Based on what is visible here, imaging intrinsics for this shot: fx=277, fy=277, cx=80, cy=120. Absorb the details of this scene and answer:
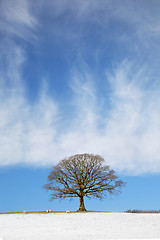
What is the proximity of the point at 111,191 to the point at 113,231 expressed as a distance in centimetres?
2292

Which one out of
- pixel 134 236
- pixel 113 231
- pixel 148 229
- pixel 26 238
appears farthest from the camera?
pixel 148 229

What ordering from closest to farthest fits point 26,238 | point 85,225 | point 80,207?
point 26,238 → point 85,225 → point 80,207

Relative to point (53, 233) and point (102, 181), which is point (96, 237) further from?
point (102, 181)

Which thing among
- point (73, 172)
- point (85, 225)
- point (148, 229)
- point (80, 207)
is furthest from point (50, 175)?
point (148, 229)

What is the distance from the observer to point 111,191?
46.1m

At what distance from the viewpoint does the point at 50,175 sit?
153 feet

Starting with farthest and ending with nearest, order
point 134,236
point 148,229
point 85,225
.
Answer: point 85,225, point 148,229, point 134,236

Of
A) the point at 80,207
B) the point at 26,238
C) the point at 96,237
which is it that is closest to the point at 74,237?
the point at 96,237

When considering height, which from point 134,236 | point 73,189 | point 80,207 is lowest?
point 134,236

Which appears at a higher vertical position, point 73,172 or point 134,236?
point 73,172

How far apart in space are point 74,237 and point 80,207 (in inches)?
968

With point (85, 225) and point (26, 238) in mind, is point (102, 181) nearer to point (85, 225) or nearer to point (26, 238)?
point (85, 225)

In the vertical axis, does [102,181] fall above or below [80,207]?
above

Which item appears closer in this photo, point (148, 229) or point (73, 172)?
point (148, 229)
